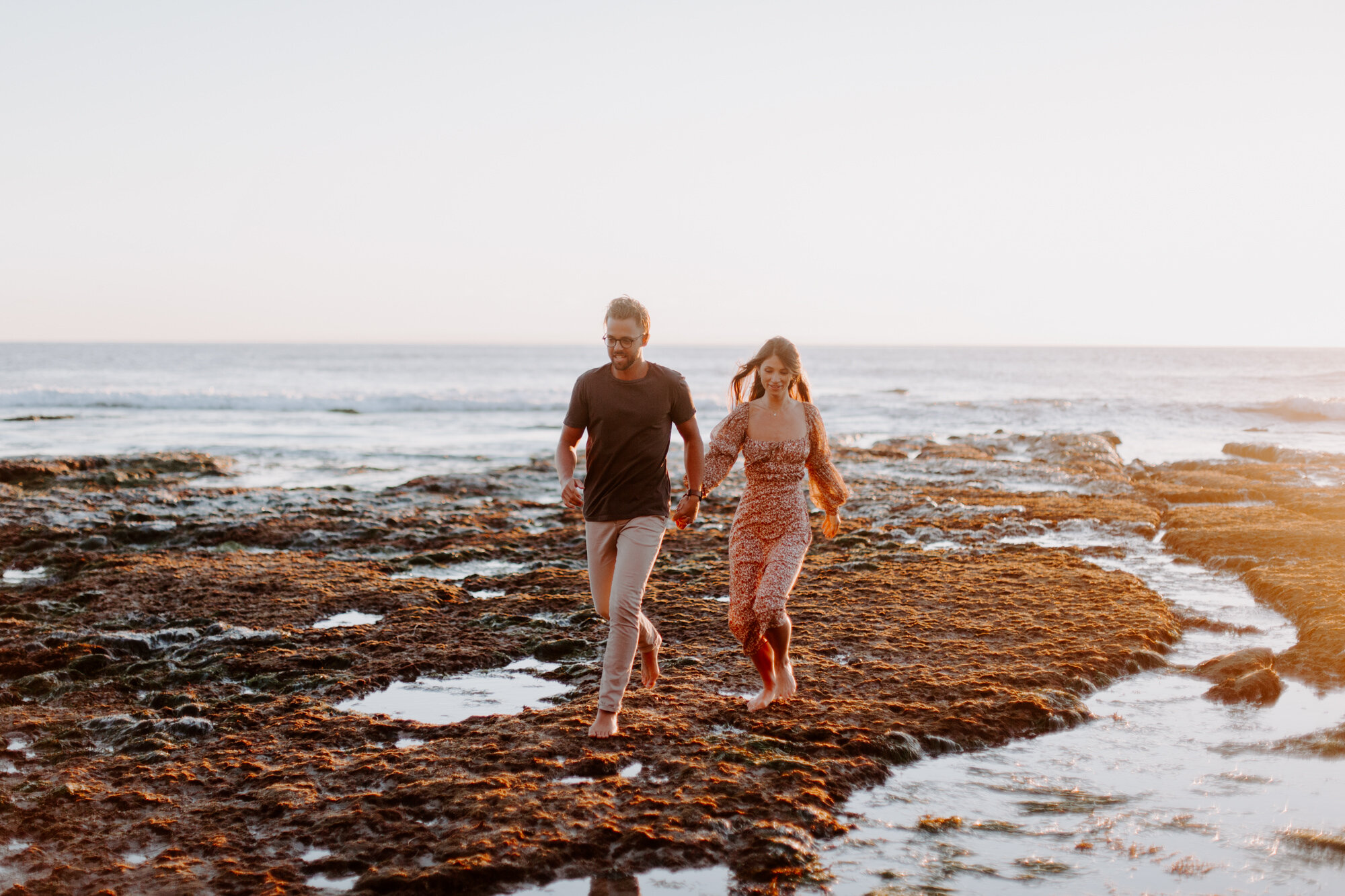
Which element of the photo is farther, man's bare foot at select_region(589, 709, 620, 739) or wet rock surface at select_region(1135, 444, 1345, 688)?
wet rock surface at select_region(1135, 444, 1345, 688)

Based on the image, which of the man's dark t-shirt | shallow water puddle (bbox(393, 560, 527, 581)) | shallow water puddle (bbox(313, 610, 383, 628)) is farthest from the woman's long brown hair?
shallow water puddle (bbox(393, 560, 527, 581))

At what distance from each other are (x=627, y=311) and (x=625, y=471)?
781 mm

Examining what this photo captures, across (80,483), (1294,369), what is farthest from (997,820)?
→ (1294,369)

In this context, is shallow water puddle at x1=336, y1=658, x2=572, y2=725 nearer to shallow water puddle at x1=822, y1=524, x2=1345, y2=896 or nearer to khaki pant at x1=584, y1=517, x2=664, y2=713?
khaki pant at x1=584, y1=517, x2=664, y2=713

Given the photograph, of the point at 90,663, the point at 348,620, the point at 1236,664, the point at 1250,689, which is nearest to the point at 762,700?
the point at 1250,689

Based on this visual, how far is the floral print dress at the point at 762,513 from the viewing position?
16.9 ft

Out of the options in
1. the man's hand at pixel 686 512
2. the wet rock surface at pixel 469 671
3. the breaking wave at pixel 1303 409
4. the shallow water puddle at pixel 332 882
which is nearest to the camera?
the shallow water puddle at pixel 332 882

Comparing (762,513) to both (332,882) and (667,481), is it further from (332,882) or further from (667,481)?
(332,882)

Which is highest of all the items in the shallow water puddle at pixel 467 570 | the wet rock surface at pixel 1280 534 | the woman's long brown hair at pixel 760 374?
the woman's long brown hair at pixel 760 374

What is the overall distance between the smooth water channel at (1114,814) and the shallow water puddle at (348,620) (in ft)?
13.6

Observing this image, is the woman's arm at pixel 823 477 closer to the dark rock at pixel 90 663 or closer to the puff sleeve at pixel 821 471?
the puff sleeve at pixel 821 471

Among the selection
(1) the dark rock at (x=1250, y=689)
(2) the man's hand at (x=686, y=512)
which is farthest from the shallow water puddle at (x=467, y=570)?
(1) the dark rock at (x=1250, y=689)

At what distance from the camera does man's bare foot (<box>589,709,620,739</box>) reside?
4.70 metres

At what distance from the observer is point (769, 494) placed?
530 cm
